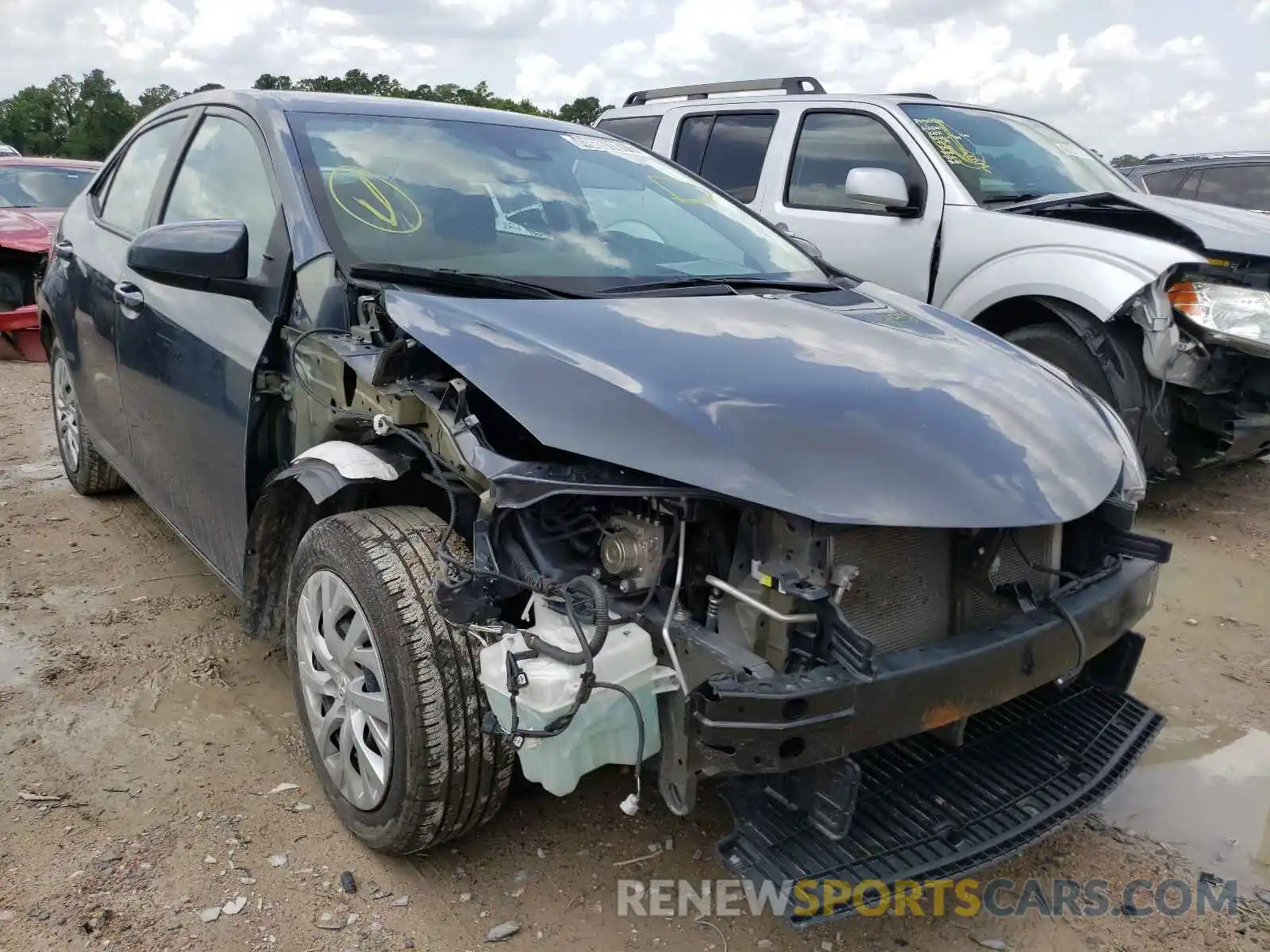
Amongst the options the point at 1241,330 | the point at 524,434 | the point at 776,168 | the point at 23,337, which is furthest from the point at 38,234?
the point at 1241,330

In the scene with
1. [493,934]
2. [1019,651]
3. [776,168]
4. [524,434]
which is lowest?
[493,934]

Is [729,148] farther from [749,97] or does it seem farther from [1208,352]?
[1208,352]

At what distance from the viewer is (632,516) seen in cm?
206

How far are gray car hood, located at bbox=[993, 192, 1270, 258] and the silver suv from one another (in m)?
0.01

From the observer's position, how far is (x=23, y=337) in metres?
8.59

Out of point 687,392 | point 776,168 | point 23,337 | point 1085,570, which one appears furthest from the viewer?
point 23,337

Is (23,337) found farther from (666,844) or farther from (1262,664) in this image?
(1262,664)

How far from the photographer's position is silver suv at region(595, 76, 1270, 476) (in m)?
4.40

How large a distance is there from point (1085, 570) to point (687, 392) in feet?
3.65

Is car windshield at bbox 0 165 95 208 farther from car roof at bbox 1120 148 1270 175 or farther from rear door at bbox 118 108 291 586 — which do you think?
car roof at bbox 1120 148 1270 175

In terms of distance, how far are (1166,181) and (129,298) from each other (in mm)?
9522

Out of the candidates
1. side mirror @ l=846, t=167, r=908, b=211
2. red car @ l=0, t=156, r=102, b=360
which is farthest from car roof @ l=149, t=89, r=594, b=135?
red car @ l=0, t=156, r=102, b=360

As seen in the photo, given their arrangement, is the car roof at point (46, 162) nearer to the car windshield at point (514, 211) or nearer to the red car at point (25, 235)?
the red car at point (25, 235)

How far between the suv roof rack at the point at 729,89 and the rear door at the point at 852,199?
1.46 ft
